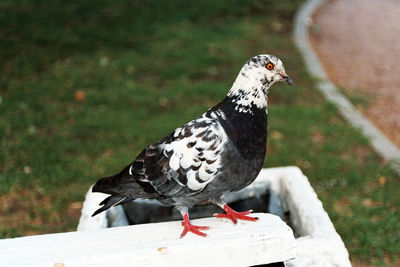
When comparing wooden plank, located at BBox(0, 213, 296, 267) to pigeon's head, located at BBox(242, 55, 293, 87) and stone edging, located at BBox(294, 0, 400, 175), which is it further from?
stone edging, located at BBox(294, 0, 400, 175)

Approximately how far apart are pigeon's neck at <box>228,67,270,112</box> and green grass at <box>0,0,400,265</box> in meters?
1.96

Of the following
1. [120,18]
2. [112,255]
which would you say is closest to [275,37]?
[120,18]

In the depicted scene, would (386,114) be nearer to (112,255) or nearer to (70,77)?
(70,77)

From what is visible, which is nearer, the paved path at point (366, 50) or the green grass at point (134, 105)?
the green grass at point (134, 105)

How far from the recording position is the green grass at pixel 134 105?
171 inches

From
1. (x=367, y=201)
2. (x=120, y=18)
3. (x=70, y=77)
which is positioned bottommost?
(x=367, y=201)

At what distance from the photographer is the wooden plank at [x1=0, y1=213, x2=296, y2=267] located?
2004 mm

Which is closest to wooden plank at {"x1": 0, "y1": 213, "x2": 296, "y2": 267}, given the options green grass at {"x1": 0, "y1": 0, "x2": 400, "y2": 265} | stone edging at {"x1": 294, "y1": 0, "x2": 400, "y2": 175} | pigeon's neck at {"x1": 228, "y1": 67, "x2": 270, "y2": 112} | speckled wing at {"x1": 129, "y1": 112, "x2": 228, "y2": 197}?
speckled wing at {"x1": 129, "y1": 112, "x2": 228, "y2": 197}

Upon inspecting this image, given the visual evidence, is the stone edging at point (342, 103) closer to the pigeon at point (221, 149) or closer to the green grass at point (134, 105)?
the green grass at point (134, 105)

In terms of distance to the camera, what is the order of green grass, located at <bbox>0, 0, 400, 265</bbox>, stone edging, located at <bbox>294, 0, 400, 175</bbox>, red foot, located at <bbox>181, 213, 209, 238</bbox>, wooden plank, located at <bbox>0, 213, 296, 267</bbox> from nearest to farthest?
wooden plank, located at <bbox>0, 213, 296, 267</bbox> < red foot, located at <bbox>181, 213, 209, 238</bbox> < green grass, located at <bbox>0, 0, 400, 265</bbox> < stone edging, located at <bbox>294, 0, 400, 175</bbox>

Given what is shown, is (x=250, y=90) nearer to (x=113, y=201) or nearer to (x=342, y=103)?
(x=113, y=201)

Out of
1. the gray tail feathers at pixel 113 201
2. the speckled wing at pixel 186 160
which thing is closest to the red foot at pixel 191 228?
the speckled wing at pixel 186 160

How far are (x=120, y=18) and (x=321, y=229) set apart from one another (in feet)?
25.9

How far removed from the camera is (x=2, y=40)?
809cm
